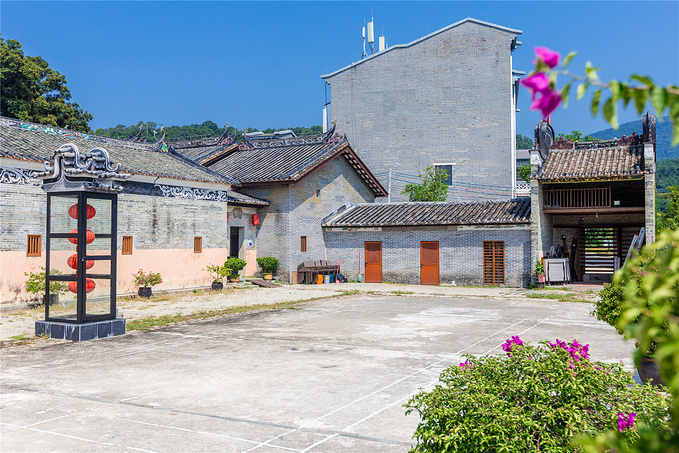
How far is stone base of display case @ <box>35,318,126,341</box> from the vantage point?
10.0m

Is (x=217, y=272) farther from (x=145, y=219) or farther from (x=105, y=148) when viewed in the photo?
(x=105, y=148)

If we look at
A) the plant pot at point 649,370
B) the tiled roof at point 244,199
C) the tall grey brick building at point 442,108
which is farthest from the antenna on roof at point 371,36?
the plant pot at point 649,370

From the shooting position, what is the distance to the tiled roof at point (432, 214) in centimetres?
2188

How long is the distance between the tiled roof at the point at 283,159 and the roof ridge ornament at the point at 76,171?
12.5 metres

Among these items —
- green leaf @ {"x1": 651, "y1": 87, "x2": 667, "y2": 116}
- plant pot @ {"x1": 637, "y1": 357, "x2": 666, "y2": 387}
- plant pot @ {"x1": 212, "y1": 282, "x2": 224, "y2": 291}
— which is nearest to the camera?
green leaf @ {"x1": 651, "y1": 87, "x2": 667, "y2": 116}

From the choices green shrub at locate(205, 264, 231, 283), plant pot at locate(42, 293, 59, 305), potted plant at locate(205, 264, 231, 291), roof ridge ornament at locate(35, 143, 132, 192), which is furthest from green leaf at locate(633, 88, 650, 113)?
green shrub at locate(205, 264, 231, 283)

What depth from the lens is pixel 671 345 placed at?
110 centimetres

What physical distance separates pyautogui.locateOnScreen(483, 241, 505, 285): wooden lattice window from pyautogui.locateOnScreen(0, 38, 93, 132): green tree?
2308 cm

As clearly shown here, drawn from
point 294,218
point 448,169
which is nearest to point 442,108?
point 448,169

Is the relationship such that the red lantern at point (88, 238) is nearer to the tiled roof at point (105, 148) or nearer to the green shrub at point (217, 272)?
the tiled roof at point (105, 148)

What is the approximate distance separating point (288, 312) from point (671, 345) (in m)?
13.3

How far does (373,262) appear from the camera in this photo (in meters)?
24.1

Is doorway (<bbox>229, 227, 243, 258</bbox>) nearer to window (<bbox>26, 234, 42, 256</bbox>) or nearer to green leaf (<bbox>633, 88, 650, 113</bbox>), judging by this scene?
window (<bbox>26, 234, 42, 256</bbox>)

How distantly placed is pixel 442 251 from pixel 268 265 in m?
6.97
